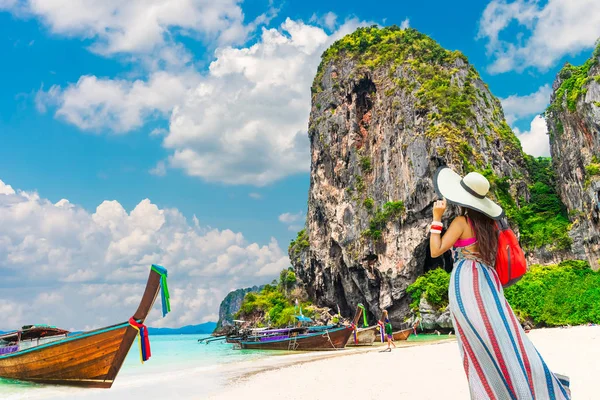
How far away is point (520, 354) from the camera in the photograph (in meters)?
3.22

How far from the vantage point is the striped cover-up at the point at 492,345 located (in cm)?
315

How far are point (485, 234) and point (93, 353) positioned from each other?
10.2 meters

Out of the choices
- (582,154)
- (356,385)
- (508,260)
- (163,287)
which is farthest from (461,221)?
(582,154)

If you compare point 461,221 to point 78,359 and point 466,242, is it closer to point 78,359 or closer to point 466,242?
point 466,242

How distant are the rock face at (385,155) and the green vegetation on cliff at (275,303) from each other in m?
2.27

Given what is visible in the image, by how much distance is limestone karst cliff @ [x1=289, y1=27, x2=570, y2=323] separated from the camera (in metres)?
35.1

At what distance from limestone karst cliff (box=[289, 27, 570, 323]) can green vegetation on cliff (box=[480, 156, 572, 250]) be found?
101 mm

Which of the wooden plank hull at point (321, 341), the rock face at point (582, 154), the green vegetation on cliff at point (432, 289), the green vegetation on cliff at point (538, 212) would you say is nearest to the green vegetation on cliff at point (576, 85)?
the rock face at point (582, 154)

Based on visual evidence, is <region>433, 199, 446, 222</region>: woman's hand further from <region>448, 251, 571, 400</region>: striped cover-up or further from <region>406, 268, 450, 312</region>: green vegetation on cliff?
<region>406, 268, 450, 312</region>: green vegetation on cliff

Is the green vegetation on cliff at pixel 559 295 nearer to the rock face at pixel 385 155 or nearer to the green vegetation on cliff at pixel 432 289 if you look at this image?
the green vegetation on cliff at pixel 432 289

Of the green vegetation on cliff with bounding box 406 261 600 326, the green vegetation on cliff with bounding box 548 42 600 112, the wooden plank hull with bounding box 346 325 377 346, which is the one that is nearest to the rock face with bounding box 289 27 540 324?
the green vegetation on cliff with bounding box 548 42 600 112

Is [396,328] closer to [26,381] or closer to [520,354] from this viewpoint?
[26,381]

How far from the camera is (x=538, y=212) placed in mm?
34469

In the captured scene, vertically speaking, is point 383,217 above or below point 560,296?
above
